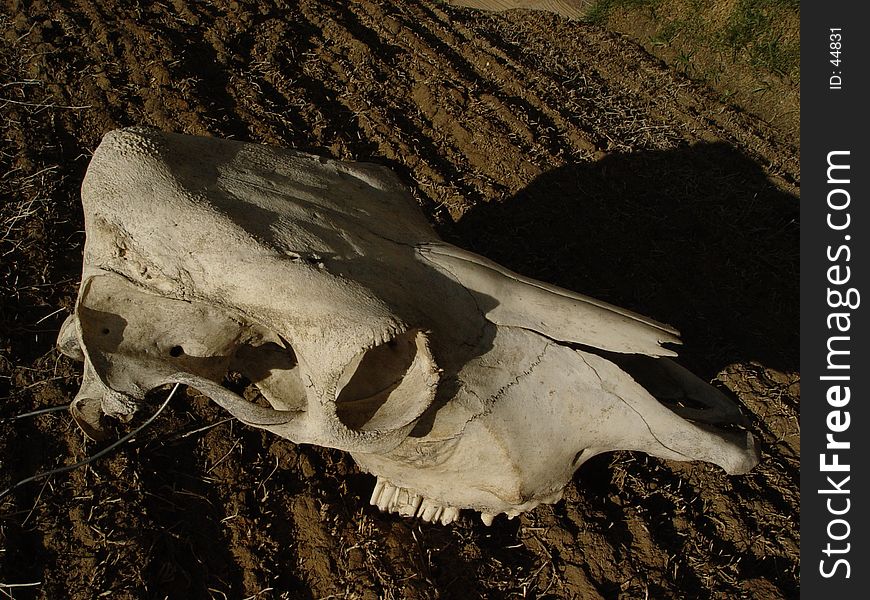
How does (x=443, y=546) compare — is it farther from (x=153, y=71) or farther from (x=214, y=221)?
(x=153, y=71)

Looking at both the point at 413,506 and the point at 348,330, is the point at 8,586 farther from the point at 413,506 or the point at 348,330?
the point at 348,330

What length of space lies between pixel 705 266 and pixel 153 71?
3924 millimetres

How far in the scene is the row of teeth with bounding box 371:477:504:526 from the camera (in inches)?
121

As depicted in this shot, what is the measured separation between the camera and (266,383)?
8.91 feet

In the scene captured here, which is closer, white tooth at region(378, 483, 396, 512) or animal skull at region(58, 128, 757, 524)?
animal skull at region(58, 128, 757, 524)

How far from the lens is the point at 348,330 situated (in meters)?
2.10

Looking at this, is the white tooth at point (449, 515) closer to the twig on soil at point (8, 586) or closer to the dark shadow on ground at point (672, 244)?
the dark shadow on ground at point (672, 244)

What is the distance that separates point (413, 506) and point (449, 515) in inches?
6.8

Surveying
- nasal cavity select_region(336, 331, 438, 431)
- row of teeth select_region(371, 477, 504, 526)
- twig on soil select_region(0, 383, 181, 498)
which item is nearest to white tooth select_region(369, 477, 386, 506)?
row of teeth select_region(371, 477, 504, 526)

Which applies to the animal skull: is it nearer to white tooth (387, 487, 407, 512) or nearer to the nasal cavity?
the nasal cavity

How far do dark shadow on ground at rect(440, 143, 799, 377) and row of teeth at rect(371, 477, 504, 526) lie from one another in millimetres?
1641

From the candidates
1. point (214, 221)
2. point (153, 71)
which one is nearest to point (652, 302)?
point (214, 221)

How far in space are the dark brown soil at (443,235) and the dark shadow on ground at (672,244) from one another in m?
0.02

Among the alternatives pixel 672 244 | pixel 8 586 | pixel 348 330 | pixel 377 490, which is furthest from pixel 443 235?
pixel 8 586
